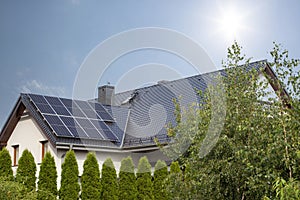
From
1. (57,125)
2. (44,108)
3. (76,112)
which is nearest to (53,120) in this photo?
(57,125)

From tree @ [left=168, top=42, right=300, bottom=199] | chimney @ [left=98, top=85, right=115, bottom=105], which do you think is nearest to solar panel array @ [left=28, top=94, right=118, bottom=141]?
chimney @ [left=98, top=85, right=115, bottom=105]

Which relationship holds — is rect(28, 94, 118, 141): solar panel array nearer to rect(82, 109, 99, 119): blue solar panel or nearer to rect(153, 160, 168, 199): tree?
rect(82, 109, 99, 119): blue solar panel

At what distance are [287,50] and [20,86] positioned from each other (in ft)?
48.6

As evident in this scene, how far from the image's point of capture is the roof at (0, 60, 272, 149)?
19.0 m

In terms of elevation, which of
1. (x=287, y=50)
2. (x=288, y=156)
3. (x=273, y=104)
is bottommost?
(x=288, y=156)

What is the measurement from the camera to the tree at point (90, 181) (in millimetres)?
16109

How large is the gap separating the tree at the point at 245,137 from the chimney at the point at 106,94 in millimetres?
15950

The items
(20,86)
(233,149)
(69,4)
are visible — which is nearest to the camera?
(233,149)

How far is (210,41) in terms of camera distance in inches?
524

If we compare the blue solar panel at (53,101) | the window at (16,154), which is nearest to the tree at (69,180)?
the blue solar panel at (53,101)

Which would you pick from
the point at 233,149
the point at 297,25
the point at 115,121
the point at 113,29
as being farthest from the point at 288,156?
the point at 115,121

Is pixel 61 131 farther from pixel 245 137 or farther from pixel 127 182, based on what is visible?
pixel 245 137

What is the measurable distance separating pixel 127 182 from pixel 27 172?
3133 mm

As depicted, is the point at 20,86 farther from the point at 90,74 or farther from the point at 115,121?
the point at 90,74
